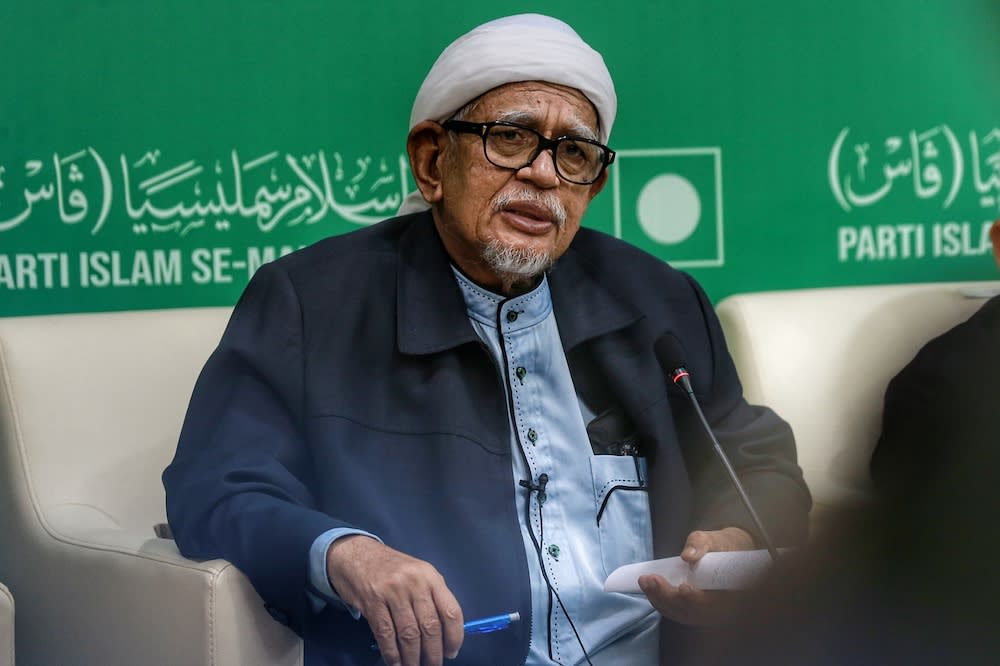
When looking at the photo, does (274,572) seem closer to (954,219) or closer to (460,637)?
(460,637)

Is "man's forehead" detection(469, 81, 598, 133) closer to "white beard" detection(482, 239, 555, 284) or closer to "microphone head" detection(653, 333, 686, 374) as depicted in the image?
"white beard" detection(482, 239, 555, 284)

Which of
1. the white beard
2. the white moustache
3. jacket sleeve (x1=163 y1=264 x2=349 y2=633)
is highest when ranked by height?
the white moustache

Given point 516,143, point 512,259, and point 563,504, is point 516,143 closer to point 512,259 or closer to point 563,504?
point 512,259

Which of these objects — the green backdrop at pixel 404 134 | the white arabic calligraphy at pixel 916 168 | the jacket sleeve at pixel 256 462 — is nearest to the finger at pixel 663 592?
the jacket sleeve at pixel 256 462

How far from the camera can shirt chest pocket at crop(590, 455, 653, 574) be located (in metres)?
2.05

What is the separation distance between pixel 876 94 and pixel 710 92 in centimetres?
47

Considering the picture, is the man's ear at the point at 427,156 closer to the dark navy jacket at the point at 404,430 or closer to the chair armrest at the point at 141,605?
the dark navy jacket at the point at 404,430

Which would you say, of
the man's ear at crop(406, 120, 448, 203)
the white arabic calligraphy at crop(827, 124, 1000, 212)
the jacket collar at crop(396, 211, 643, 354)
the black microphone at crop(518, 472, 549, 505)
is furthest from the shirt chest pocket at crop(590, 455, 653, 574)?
the white arabic calligraphy at crop(827, 124, 1000, 212)

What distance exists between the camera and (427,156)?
7.22 ft

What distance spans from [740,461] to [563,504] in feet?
1.22

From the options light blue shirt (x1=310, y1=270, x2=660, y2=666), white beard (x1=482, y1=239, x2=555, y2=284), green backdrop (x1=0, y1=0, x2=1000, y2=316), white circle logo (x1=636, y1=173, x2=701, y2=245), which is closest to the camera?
light blue shirt (x1=310, y1=270, x2=660, y2=666)

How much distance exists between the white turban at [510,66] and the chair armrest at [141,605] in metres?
0.90

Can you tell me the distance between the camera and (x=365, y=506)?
188cm

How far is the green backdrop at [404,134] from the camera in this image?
2639mm
